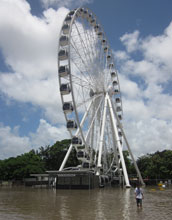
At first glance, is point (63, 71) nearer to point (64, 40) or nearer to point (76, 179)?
point (64, 40)

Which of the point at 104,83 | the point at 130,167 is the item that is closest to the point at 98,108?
the point at 104,83

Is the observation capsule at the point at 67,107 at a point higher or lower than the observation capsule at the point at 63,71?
lower

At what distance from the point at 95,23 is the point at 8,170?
1538 inches

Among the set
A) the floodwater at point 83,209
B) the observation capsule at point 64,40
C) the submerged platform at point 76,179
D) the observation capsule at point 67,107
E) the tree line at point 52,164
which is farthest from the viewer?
the tree line at point 52,164

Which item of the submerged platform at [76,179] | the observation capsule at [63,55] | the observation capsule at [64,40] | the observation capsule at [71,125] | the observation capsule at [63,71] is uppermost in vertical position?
the observation capsule at [64,40]

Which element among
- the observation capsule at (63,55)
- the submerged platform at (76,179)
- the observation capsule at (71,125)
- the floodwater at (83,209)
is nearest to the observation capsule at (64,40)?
the observation capsule at (63,55)

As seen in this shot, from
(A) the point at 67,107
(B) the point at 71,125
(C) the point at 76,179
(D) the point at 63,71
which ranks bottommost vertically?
(C) the point at 76,179

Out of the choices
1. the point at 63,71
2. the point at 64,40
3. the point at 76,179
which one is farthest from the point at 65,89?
the point at 76,179

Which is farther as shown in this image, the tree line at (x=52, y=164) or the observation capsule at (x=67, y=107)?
the tree line at (x=52, y=164)

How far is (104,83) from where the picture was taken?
38312mm

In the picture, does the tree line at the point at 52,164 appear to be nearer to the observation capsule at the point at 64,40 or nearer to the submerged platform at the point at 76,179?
the submerged platform at the point at 76,179

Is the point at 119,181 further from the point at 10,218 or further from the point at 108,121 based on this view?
the point at 10,218

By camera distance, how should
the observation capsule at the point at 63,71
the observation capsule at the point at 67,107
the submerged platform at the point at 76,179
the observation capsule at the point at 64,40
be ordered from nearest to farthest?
1. the observation capsule at the point at 63,71
2. the observation capsule at the point at 67,107
3. the observation capsule at the point at 64,40
4. the submerged platform at the point at 76,179

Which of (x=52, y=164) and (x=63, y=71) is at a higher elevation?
(x=63, y=71)
